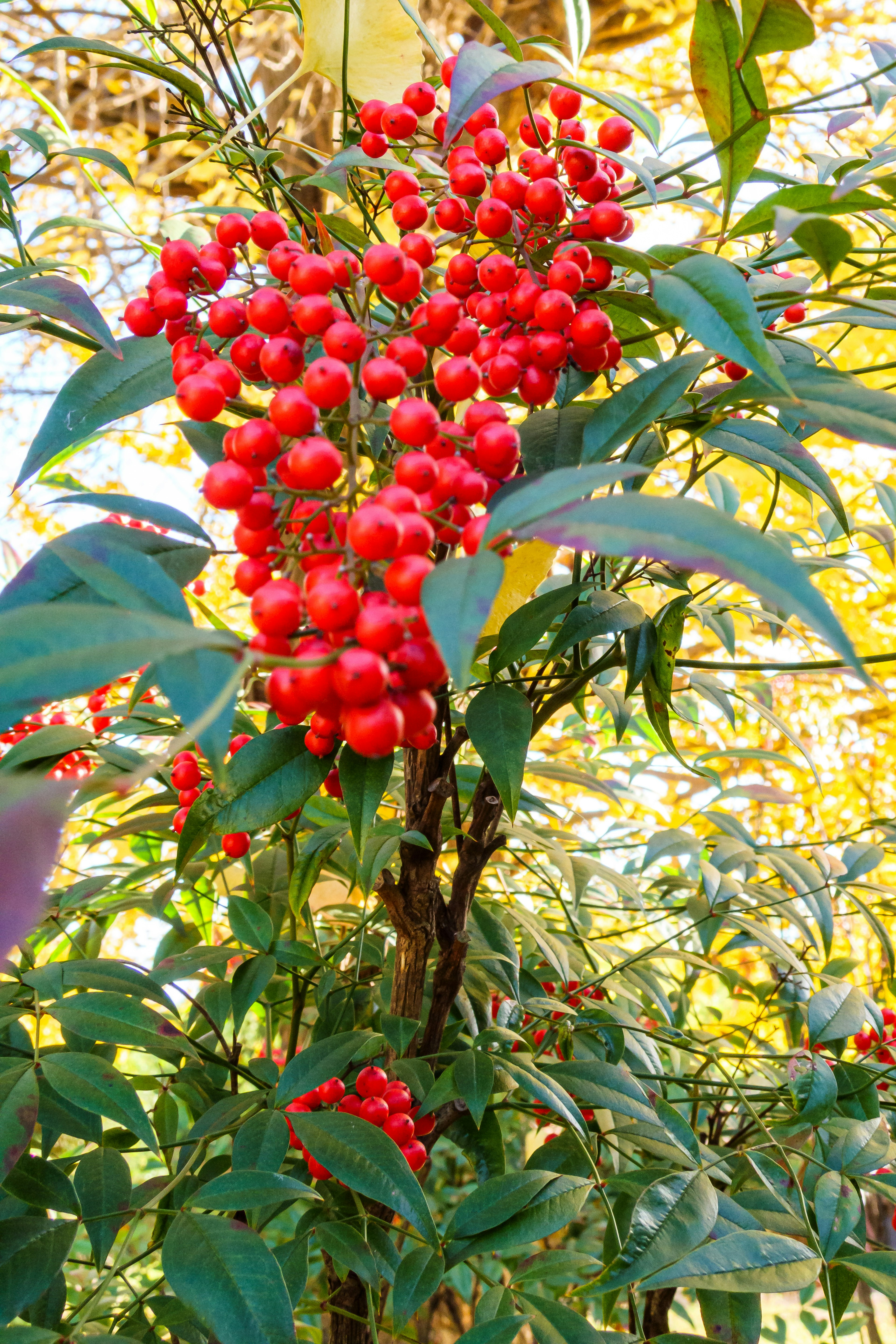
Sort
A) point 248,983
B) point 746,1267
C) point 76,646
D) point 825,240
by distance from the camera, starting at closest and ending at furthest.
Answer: point 76,646
point 825,240
point 746,1267
point 248,983

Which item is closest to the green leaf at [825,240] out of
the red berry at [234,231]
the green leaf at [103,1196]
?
the red berry at [234,231]

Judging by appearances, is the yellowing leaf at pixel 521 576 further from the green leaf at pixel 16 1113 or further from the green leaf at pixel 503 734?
the green leaf at pixel 16 1113

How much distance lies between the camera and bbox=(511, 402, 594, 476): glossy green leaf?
14.0 inches

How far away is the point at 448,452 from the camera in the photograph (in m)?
0.30

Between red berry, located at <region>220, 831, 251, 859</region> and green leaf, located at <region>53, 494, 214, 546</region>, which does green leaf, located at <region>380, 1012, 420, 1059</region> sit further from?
green leaf, located at <region>53, 494, 214, 546</region>

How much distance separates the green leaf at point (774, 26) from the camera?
0.32 metres

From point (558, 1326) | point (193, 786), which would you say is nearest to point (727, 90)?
point (193, 786)

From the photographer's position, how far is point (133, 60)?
41 cm

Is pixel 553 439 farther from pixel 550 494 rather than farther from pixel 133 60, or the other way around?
pixel 133 60

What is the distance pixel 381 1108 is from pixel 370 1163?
100 mm

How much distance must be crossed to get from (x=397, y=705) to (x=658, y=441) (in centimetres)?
21

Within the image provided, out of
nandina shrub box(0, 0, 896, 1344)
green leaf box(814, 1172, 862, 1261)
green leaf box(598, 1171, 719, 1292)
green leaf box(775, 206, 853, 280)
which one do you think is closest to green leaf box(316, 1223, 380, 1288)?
nandina shrub box(0, 0, 896, 1344)

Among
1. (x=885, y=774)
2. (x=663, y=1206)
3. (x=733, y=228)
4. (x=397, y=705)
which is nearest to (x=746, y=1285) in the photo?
(x=663, y=1206)

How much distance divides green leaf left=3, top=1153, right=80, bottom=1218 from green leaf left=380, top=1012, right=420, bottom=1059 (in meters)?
0.16
